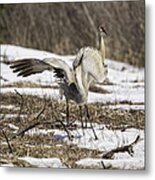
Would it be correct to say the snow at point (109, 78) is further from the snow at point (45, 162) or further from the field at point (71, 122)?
the snow at point (45, 162)

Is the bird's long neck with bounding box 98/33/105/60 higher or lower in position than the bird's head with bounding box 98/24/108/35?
lower

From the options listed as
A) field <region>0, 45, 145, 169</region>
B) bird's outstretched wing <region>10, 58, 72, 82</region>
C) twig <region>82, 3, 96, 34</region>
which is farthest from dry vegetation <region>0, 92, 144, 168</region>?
twig <region>82, 3, 96, 34</region>

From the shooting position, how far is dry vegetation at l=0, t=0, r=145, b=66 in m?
2.41

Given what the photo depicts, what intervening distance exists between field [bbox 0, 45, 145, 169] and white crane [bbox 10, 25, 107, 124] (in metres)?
0.02

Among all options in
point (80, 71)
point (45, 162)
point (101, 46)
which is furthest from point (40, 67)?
point (45, 162)

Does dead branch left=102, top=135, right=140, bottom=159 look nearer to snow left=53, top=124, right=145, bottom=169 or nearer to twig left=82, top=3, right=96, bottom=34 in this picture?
snow left=53, top=124, right=145, bottom=169

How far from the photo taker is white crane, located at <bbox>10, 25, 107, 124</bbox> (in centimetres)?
245

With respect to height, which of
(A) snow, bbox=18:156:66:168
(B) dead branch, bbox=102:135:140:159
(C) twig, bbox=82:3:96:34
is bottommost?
(A) snow, bbox=18:156:66:168

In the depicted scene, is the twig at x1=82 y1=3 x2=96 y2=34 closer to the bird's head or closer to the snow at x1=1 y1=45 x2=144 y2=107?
the bird's head

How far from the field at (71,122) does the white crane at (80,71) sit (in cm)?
2

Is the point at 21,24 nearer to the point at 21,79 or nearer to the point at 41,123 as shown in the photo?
the point at 21,79

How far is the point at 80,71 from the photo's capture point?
2.48 meters

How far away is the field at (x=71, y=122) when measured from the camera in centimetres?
241

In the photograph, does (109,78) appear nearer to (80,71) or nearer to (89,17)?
(80,71)
